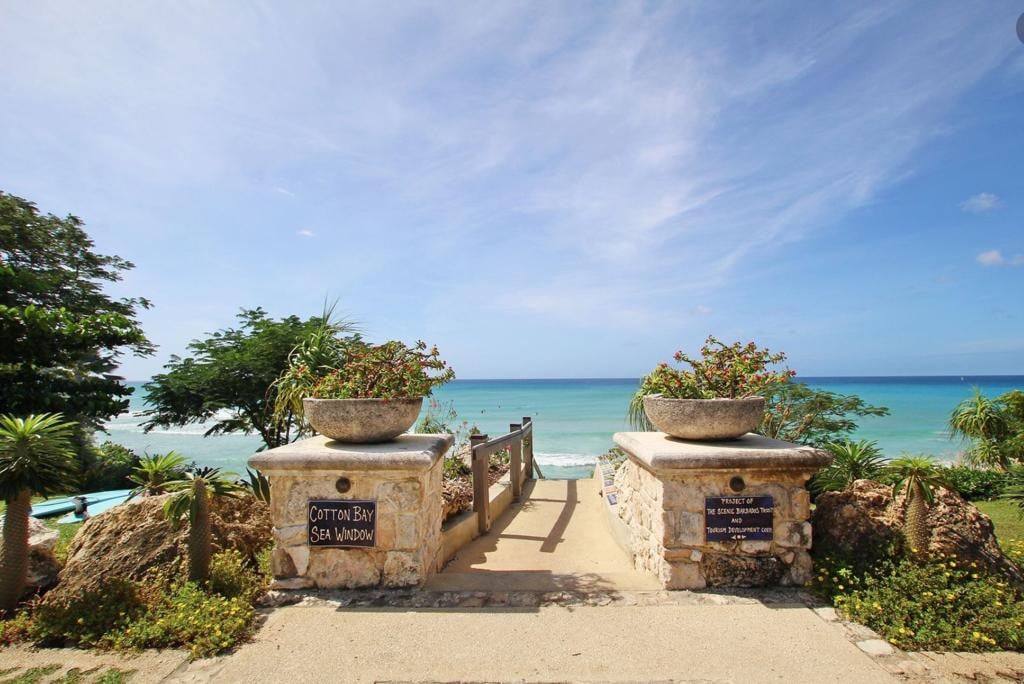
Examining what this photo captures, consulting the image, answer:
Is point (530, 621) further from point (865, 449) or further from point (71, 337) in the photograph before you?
point (71, 337)

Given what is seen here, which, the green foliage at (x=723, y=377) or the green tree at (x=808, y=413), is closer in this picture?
the green foliage at (x=723, y=377)

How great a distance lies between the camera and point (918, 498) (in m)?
3.49

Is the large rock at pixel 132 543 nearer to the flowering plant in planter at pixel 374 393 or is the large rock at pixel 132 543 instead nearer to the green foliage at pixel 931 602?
the flowering plant in planter at pixel 374 393

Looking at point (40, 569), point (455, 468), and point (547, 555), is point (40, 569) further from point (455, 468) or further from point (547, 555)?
point (455, 468)

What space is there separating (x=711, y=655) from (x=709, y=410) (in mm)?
1631

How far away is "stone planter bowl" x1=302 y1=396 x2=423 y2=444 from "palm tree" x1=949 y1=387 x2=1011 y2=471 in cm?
1178

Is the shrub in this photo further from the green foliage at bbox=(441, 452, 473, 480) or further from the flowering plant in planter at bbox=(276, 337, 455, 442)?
the green foliage at bbox=(441, 452, 473, 480)

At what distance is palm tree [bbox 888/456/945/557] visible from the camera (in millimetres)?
3422

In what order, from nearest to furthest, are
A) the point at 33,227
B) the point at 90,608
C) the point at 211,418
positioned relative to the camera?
the point at 90,608 → the point at 211,418 → the point at 33,227

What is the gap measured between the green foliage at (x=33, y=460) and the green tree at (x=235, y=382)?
A: 11.4 ft

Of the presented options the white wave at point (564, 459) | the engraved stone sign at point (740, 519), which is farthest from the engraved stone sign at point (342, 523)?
the white wave at point (564, 459)

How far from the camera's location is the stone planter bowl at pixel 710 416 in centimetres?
372

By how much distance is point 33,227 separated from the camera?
13617 mm

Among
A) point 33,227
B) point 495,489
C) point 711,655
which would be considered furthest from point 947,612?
point 33,227
